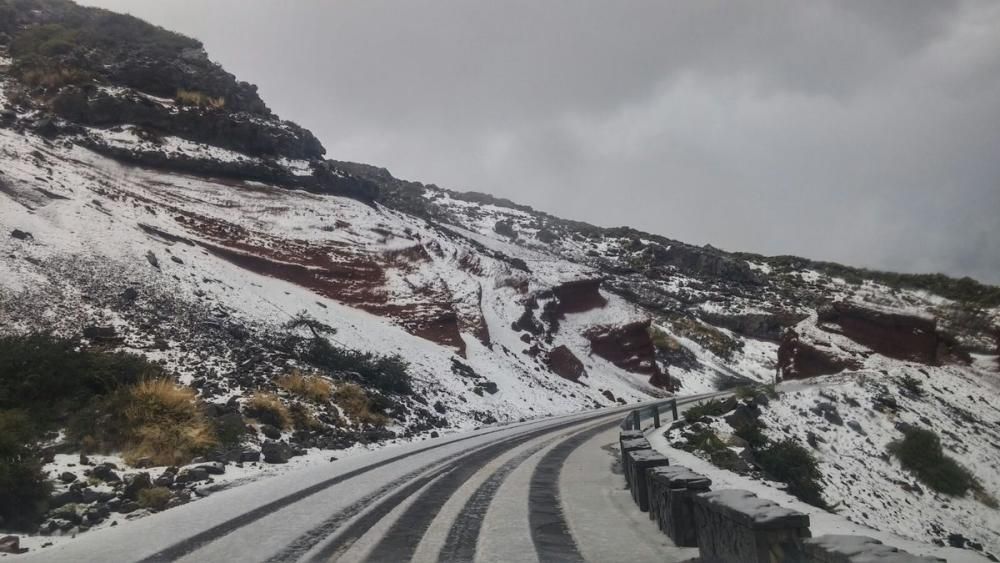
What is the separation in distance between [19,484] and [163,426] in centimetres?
429

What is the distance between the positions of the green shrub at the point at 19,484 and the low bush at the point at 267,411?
20.8ft

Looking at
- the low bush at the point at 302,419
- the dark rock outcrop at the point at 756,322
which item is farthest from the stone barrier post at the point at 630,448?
the dark rock outcrop at the point at 756,322

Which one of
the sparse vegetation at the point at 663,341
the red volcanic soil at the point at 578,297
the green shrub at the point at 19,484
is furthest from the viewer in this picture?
the sparse vegetation at the point at 663,341

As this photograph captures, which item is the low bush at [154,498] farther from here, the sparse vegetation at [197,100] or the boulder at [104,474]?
the sparse vegetation at [197,100]

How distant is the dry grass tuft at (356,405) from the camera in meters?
18.6

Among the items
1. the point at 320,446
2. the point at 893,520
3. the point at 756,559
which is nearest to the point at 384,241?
the point at 320,446

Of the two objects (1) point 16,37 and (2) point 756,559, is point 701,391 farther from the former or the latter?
(1) point 16,37

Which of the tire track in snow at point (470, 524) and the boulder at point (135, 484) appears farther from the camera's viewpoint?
the boulder at point (135, 484)

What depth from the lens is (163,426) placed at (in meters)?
11.7

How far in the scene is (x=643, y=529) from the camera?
6.87 m

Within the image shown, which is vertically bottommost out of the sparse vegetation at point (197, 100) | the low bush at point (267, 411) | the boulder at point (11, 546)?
the boulder at point (11, 546)

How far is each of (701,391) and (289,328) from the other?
44.1m

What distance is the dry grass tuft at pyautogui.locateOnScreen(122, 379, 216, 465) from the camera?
10.9 m

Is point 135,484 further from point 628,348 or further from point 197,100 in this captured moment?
point 628,348
